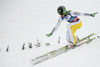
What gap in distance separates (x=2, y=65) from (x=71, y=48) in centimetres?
192

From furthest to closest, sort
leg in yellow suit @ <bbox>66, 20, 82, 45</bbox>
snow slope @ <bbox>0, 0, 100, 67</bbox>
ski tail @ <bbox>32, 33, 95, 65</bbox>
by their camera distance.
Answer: leg in yellow suit @ <bbox>66, 20, 82, 45</bbox> → ski tail @ <bbox>32, 33, 95, 65</bbox> → snow slope @ <bbox>0, 0, 100, 67</bbox>

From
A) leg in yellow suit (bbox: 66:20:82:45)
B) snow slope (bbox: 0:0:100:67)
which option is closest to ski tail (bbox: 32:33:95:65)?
snow slope (bbox: 0:0:100:67)

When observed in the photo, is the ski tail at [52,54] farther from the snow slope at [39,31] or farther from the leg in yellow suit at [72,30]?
the leg in yellow suit at [72,30]

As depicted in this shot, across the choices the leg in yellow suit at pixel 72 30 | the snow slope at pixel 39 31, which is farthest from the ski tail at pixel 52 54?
the leg in yellow suit at pixel 72 30

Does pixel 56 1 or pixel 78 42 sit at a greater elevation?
pixel 56 1

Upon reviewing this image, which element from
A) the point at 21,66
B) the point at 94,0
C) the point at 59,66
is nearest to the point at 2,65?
the point at 21,66

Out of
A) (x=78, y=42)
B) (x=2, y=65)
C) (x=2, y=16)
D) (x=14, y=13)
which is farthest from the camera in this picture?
(x=14, y=13)

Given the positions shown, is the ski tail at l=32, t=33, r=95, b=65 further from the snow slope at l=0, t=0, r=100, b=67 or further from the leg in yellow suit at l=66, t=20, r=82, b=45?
the leg in yellow suit at l=66, t=20, r=82, b=45

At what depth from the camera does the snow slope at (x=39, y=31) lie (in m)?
3.16

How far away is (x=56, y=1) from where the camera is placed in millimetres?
14953

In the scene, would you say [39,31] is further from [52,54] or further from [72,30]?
[72,30]

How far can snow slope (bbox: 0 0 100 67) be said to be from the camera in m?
3.16

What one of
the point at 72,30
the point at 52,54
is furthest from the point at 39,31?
the point at 72,30

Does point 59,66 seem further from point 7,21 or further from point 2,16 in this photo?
point 2,16
